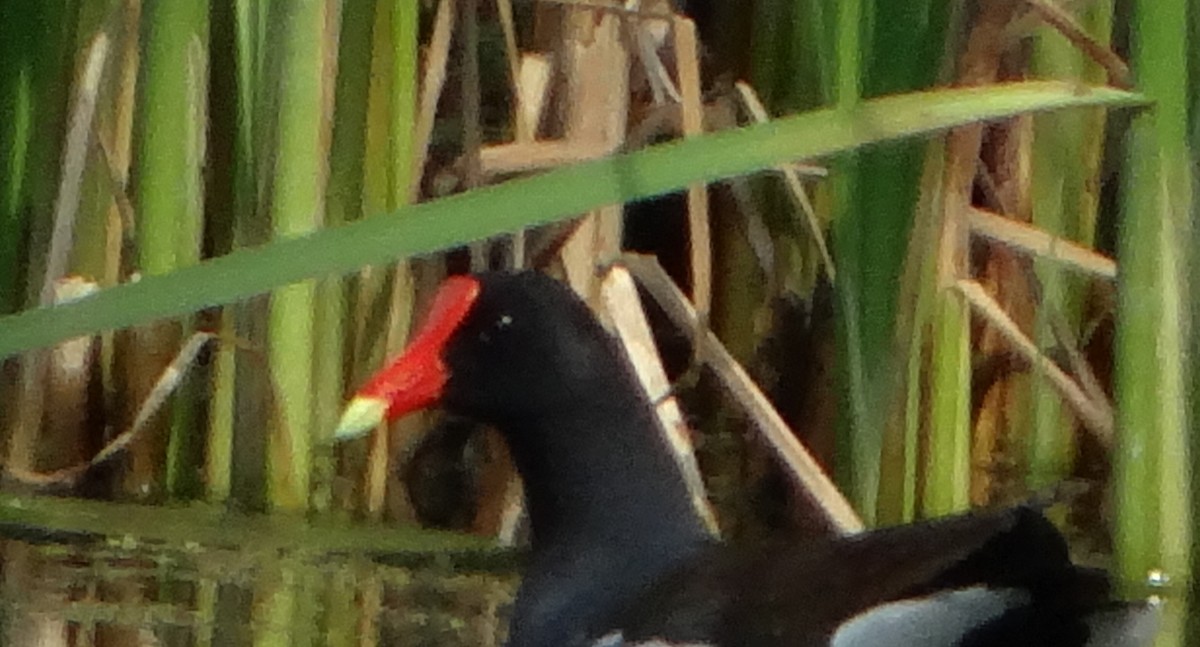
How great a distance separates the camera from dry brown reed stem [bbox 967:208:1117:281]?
72.0 inches

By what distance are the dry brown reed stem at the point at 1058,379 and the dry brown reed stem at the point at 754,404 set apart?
18 cm

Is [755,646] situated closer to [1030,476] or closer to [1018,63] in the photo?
[1030,476]

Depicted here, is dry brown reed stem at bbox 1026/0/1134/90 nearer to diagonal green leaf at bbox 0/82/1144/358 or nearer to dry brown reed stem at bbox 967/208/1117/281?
dry brown reed stem at bbox 967/208/1117/281

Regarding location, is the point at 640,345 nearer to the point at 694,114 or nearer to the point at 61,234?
the point at 694,114

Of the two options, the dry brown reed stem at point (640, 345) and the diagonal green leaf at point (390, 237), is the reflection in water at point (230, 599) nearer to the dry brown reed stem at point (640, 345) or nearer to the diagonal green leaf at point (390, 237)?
the dry brown reed stem at point (640, 345)

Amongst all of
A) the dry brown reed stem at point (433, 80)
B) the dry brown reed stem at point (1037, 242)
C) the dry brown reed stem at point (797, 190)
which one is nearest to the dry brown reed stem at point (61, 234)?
the dry brown reed stem at point (433, 80)

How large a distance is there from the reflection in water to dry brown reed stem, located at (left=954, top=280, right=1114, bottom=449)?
44 cm

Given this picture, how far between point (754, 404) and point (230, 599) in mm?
446

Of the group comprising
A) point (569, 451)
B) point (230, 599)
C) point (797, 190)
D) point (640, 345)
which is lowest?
point (230, 599)

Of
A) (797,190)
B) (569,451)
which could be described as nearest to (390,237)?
(569,451)

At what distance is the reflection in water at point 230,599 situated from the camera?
171cm

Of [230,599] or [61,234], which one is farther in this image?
[61,234]

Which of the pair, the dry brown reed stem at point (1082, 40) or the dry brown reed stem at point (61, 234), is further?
the dry brown reed stem at point (61, 234)

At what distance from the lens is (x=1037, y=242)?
1.85 meters
